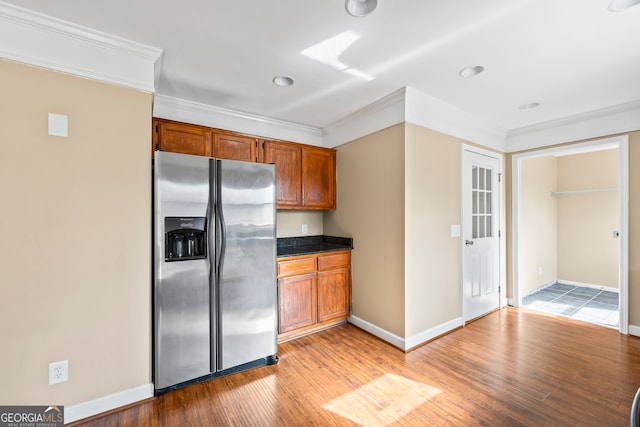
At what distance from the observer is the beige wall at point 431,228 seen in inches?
110

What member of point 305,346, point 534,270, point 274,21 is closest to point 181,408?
point 305,346

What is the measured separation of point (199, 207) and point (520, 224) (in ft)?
13.9

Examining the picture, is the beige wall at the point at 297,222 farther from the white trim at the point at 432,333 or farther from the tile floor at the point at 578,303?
the tile floor at the point at 578,303

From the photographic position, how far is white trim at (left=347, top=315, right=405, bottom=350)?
2.80m

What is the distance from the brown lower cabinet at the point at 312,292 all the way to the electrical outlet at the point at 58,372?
5.42 feet

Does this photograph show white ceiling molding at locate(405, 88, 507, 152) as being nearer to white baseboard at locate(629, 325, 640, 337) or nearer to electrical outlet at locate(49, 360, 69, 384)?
white baseboard at locate(629, 325, 640, 337)

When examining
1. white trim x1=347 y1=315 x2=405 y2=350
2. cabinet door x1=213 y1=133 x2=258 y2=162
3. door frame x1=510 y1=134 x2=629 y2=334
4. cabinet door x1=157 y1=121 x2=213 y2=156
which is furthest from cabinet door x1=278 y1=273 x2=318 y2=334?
door frame x1=510 y1=134 x2=629 y2=334

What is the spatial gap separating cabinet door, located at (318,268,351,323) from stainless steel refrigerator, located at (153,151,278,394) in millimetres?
796

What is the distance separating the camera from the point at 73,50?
1818 mm

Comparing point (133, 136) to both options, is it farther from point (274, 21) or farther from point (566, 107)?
point (566, 107)

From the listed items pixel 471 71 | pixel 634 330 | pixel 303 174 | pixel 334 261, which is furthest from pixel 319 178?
pixel 634 330

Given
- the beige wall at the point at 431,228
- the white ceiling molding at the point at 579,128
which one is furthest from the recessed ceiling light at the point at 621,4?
the white ceiling molding at the point at 579,128

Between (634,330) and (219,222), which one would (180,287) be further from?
(634,330)

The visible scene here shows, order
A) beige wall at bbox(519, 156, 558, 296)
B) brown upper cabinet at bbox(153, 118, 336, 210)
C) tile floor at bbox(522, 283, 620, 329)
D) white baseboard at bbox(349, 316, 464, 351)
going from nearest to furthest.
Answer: brown upper cabinet at bbox(153, 118, 336, 210)
white baseboard at bbox(349, 316, 464, 351)
tile floor at bbox(522, 283, 620, 329)
beige wall at bbox(519, 156, 558, 296)
